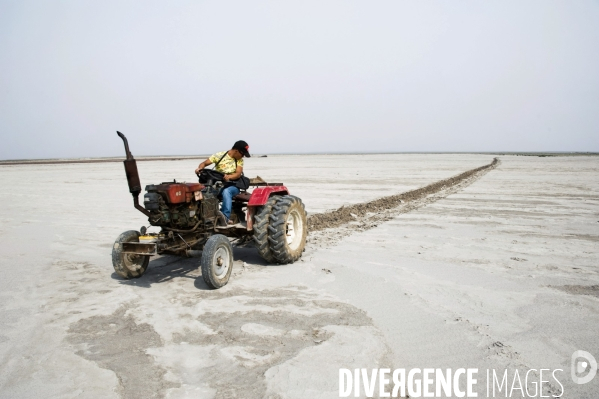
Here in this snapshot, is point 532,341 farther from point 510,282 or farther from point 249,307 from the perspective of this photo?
point 249,307

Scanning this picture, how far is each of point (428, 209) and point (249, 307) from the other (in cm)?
800

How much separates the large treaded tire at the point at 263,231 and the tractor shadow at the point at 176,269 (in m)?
0.30

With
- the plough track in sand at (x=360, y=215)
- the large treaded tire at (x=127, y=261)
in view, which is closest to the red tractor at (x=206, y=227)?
the large treaded tire at (x=127, y=261)

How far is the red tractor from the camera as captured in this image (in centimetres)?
450

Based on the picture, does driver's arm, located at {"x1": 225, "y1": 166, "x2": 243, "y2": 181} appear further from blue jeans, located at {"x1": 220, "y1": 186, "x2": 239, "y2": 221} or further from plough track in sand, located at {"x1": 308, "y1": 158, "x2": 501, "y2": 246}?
plough track in sand, located at {"x1": 308, "y1": 158, "x2": 501, "y2": 246}

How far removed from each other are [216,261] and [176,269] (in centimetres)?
118

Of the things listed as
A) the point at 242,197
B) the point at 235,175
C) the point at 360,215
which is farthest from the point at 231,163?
the point at 360,215

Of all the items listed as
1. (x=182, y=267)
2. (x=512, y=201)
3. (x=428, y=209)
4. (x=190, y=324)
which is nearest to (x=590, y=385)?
(x=190, y=324)

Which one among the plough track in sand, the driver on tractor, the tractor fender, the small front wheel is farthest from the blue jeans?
the plough track in sand

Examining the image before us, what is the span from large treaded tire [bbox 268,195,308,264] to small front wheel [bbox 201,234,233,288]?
0.77 metres

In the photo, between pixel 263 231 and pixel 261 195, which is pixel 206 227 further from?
pixel 261 195

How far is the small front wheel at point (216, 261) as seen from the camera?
14.5ft

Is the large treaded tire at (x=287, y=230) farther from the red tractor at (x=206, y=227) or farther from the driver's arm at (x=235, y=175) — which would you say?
the driver's arm at (x=235, y=175)

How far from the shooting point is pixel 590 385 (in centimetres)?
271
